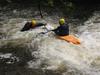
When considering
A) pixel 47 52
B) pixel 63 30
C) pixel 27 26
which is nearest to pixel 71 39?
pixel 63 30

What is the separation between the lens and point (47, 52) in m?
13.4

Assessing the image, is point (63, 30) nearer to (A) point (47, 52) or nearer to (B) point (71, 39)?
(B) point (71, 39)

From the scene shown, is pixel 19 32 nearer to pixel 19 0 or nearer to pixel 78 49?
pixel 78 49

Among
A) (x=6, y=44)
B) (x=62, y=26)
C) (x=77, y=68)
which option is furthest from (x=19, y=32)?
(x=77, y=68)

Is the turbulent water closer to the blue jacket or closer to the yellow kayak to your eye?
the yellow kayak

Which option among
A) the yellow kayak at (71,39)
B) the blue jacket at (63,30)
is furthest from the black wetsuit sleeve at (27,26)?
the yellow kayak at (71,39)

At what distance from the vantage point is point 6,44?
1477cm

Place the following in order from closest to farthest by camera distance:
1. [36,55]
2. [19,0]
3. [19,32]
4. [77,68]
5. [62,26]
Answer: [77,68]
[36,55]
[62,26]
[19,32]
[19,0]

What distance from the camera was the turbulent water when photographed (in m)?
11.8

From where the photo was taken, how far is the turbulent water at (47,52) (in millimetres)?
11805

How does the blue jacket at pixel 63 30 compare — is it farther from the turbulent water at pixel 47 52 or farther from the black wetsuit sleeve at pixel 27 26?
the black wetsuit sleeve at pixel 27 26

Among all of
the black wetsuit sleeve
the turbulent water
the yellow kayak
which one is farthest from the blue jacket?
the black wetsuit sleeve

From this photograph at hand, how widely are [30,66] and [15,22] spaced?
6667 mm

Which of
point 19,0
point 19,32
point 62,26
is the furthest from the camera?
point 19,0
